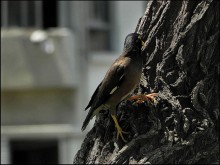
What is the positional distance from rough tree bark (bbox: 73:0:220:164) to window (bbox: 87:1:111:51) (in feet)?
44.2

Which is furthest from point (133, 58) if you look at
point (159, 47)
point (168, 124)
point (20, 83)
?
point (20, 83)

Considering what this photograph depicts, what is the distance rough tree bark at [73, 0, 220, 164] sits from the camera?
5055mm

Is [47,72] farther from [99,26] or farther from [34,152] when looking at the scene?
[34,152]

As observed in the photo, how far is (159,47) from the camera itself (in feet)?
17.6

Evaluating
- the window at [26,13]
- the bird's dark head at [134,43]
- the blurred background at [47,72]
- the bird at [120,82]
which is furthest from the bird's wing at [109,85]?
the window at [26,13]

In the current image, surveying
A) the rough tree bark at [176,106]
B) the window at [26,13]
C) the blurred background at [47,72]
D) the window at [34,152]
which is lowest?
the window at [34,152]

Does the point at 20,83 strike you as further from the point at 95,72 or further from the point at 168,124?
the point at 168,124

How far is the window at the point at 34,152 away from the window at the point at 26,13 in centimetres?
257

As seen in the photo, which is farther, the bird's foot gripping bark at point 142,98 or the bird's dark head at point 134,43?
the bird's dark head at point 134,43

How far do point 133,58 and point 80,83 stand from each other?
1264 cm

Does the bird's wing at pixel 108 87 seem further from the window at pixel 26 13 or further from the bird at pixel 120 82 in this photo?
the window at pixel 26 13

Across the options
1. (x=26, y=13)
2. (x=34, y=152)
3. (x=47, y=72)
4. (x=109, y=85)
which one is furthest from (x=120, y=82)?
(x=34, y=152)

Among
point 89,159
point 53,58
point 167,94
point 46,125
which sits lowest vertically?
point 46,125

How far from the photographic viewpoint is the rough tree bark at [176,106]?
5.05m
